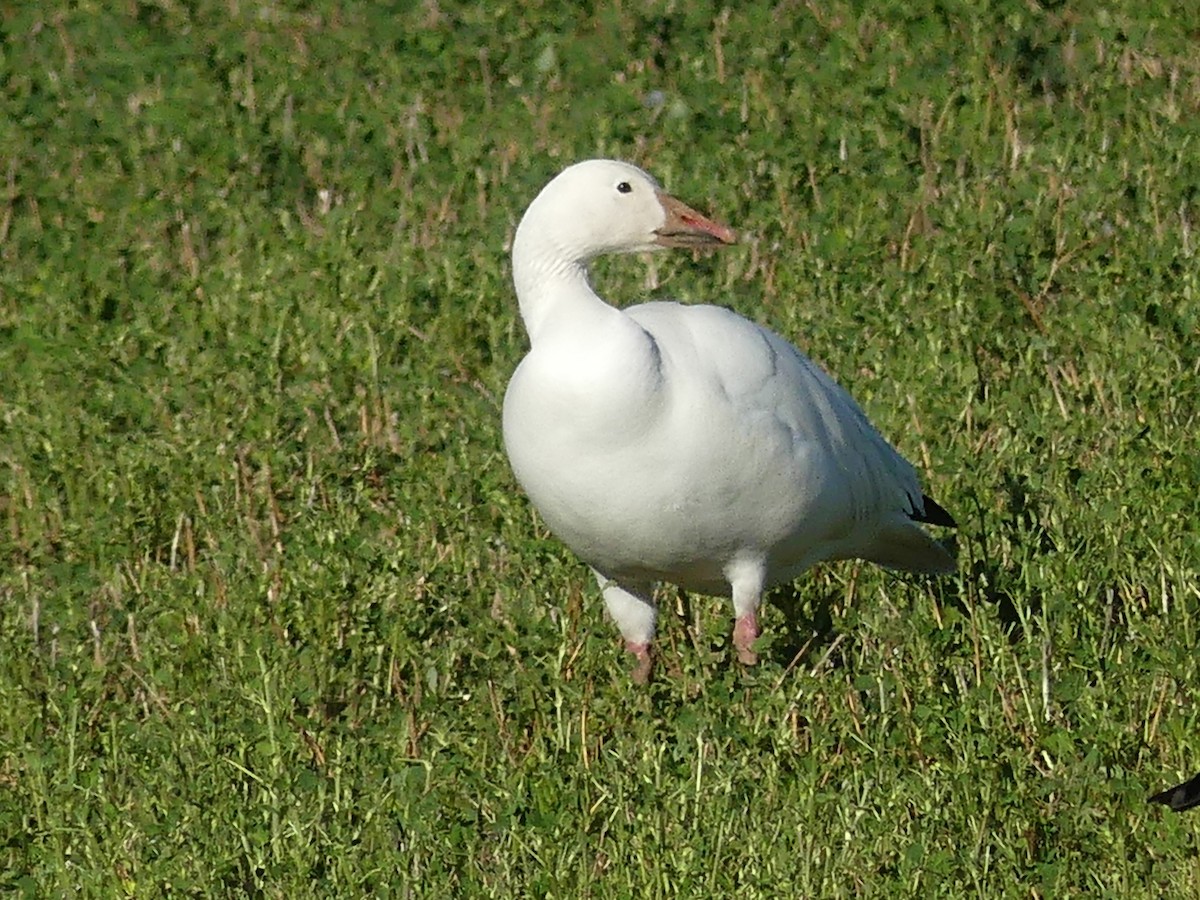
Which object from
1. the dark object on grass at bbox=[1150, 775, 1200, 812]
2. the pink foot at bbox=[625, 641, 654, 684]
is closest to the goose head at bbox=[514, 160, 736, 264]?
the pink foot at bbox=[625, 641, 654, 684]

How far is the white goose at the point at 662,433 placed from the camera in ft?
19.8

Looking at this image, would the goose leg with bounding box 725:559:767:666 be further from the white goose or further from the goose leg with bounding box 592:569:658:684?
the goose leg with bounding box 592:569:658:684

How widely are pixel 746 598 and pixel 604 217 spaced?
3.31ft

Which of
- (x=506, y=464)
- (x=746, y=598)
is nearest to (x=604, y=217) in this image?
(x=746, y=598)

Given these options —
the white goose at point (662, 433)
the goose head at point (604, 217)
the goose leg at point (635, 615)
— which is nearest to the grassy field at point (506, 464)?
the goose leg at point (635, 615)

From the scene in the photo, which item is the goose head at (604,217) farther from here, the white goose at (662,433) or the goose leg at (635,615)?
the goose leg at (635,615)

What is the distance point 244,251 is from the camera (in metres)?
10.3

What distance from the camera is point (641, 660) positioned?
6.86 m

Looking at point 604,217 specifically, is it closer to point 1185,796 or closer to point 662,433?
point 662,433

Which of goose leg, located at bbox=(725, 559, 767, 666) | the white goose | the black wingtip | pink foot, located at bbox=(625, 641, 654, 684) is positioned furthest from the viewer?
the black wingtip

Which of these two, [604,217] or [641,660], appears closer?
[604,217]

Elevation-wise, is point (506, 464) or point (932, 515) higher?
point (932, 515)

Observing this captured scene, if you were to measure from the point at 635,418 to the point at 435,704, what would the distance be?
40.3 inches

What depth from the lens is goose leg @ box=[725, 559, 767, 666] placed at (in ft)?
21.3
